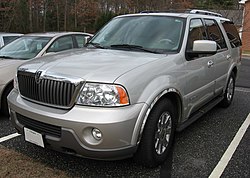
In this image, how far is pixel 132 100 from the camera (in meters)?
2.79

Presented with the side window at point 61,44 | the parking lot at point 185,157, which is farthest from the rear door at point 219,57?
the side window at point 61,44

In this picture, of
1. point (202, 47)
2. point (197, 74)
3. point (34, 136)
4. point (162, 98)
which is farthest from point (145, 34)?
point (34, 136)

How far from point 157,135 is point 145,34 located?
146 cm

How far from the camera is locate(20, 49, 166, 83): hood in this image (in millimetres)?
2844

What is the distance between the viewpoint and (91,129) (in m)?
2.69

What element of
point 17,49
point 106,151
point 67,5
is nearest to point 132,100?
point 106,151

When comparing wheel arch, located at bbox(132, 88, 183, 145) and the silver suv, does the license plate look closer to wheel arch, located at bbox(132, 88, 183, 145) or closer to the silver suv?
the silver suv

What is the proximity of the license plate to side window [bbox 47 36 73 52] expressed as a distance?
2896 mm

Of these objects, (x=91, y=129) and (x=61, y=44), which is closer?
(x=91, y=129)

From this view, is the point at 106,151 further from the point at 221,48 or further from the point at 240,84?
the point at 240,84

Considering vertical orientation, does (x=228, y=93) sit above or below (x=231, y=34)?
below

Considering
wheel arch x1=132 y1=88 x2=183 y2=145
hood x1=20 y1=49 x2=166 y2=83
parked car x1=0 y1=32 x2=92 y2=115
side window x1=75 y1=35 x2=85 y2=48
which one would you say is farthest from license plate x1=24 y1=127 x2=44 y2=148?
side window x1=75 y1=35 x2=85 y2=48

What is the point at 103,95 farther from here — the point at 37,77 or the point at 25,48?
the point at 25,48

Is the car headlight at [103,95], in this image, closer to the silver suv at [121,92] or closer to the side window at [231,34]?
the silver suv at [121,92]
